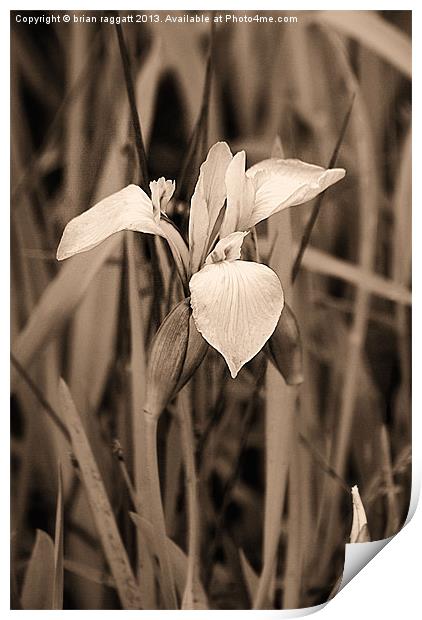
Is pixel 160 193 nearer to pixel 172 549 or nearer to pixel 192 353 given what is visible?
pixel 192 353

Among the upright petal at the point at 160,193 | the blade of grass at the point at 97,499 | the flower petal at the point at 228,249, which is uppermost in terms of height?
the upright petal at the point at 160,193

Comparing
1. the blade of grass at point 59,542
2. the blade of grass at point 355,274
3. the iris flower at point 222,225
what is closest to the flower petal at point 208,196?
the iris flower at point 222,225

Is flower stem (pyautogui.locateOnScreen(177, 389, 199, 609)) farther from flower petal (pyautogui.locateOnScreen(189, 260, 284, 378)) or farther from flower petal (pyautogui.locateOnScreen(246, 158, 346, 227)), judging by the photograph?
flower petal (pyautogui.locateOnScreen(246, 158, 346, 227))

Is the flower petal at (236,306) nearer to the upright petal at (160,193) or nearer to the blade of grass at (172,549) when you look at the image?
the upright petal at (160,193)

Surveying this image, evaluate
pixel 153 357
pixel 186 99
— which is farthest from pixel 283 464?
pixel 186 99

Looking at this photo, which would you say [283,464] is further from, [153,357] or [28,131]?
[28,131]

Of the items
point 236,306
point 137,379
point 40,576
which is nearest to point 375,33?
point 236,306
